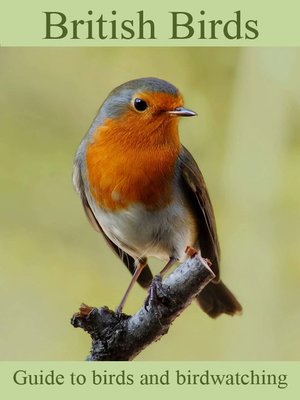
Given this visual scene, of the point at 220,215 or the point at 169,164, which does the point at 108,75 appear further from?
the point at 169,164

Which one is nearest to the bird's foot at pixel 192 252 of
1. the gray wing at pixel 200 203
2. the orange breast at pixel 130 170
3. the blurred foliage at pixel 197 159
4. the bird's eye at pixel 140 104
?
the orange breast at pixel 130 170

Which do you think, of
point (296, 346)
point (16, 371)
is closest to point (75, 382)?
point (16, 371)

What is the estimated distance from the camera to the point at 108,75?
6680 millimetres

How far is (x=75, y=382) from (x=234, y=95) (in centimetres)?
290

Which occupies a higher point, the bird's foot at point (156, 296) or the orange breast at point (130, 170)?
the orange breast at point (130, 170)

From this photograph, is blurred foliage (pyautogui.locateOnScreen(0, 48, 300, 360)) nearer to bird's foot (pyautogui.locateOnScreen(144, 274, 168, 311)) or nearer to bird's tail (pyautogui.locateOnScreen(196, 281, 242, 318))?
bird's tail (pyautogui.locateOnScreen(196, 281, 242, 318))

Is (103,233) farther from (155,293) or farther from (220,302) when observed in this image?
(155,293)

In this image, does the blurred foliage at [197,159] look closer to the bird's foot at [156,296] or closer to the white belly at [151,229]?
the white belly at [151,229]

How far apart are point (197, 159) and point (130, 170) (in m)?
1.98

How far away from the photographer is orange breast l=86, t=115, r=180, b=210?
4.43m

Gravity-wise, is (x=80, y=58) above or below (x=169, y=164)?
above

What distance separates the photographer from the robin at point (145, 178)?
14.5 ft

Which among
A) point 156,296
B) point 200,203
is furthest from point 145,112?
point 156,296

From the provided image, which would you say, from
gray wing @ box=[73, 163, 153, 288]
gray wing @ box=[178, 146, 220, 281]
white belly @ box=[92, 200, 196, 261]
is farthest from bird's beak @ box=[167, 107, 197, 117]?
gray wing @ box=[73, 163, 153, 288]
